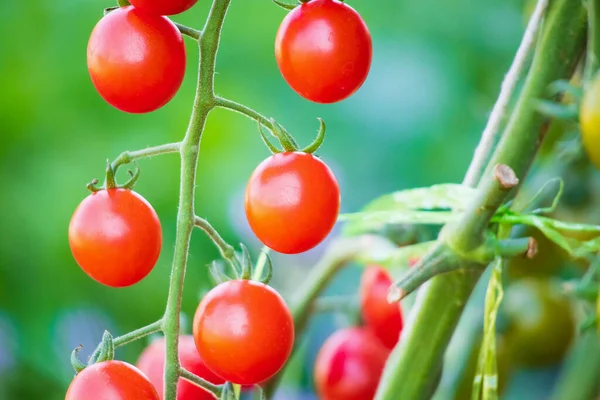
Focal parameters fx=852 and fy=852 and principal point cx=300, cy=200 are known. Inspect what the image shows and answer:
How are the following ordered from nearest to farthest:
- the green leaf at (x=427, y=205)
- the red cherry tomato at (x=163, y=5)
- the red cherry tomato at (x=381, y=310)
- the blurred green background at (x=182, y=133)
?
the red cherry tomato at (x=163, y=5) < the green leaf at (x=427, y=205) < the red cherry tomato at (x=381, y=310) < the blurred green background at (x=182, y=133)

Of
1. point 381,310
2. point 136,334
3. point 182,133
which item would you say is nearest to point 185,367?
point 136,334

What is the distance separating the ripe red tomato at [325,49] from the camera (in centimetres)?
23

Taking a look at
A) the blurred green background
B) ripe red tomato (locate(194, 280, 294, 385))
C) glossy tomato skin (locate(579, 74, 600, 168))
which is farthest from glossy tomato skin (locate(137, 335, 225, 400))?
the blurred green background

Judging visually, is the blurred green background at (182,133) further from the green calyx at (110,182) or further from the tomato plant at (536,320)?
the green calyx at (110,182)

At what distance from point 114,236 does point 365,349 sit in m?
0.22

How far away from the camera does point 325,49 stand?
0.76 feet

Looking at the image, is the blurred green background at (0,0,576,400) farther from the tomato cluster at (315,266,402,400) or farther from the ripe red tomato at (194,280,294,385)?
the ripe red tomato at (194,280,294,385)

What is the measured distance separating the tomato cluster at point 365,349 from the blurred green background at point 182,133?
0.91ft

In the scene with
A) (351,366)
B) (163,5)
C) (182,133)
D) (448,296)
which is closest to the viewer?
(163,5)

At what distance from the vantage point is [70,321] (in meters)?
0.80

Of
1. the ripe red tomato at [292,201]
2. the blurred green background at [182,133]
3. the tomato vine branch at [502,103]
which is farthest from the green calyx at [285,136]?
the blurred green background at [182,133]

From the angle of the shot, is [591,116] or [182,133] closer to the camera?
[591,116]

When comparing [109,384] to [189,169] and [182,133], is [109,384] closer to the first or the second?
[189,169]

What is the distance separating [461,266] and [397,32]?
0.67m
